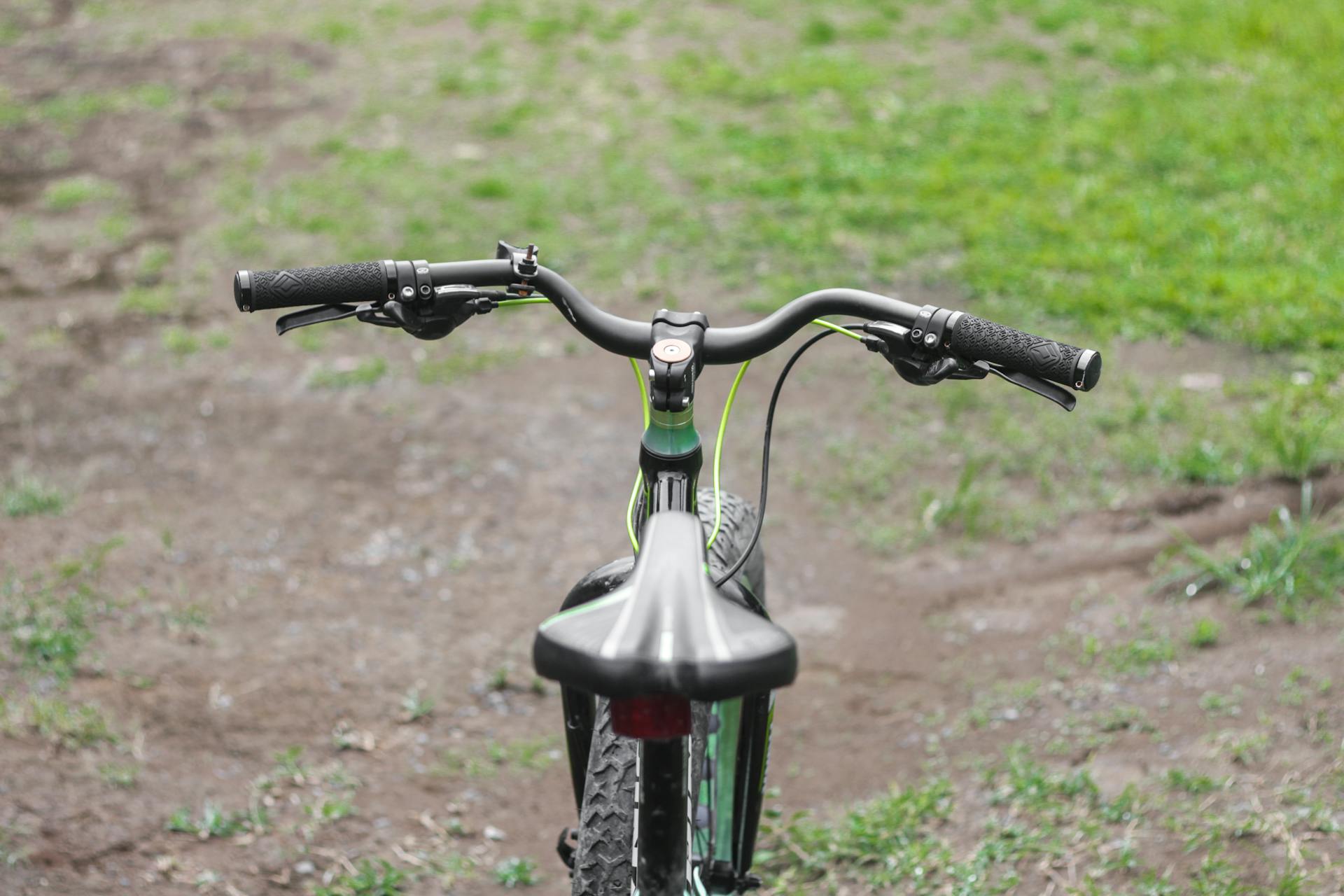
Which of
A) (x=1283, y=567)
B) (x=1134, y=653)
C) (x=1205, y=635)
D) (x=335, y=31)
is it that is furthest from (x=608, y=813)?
(x=335, y=31)

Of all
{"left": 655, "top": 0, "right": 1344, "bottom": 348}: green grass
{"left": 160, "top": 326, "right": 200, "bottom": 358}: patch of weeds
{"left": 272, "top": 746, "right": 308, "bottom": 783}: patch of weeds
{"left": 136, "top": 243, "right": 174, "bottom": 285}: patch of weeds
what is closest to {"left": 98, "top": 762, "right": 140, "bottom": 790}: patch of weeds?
{"left": 272, "top": 746, "right": 308, "bottom": 783}: patch of weeds

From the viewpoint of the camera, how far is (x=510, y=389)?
20.9ft

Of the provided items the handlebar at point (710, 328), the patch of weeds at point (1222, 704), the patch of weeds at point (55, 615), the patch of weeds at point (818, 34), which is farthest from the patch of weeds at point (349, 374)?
the patch of weeds at point (818, 34)

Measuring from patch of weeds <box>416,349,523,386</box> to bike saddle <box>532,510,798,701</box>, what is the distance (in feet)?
15.0

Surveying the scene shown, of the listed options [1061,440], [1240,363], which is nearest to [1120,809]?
[1061,440]

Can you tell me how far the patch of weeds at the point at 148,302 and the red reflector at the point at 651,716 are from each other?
19.2 feet

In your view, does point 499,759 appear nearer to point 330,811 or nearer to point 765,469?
point 330,811

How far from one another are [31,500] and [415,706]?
2.26 metres

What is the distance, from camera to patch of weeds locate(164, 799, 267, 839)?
3.90 meters

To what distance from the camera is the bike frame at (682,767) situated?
213 cm

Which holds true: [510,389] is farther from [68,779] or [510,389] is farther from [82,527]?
[68,779]

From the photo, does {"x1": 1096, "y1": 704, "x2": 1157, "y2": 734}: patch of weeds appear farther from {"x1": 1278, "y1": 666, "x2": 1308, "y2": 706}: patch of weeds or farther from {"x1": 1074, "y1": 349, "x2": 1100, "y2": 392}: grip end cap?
{"x1": 1074, "y1": 349, "x2": 1100, "y2": 392}: grip end cap

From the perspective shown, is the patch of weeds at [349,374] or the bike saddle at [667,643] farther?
the patch of weeds at [349,374]

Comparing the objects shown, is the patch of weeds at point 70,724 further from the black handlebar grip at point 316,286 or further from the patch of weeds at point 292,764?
the black handlebar grip at point 316,286
